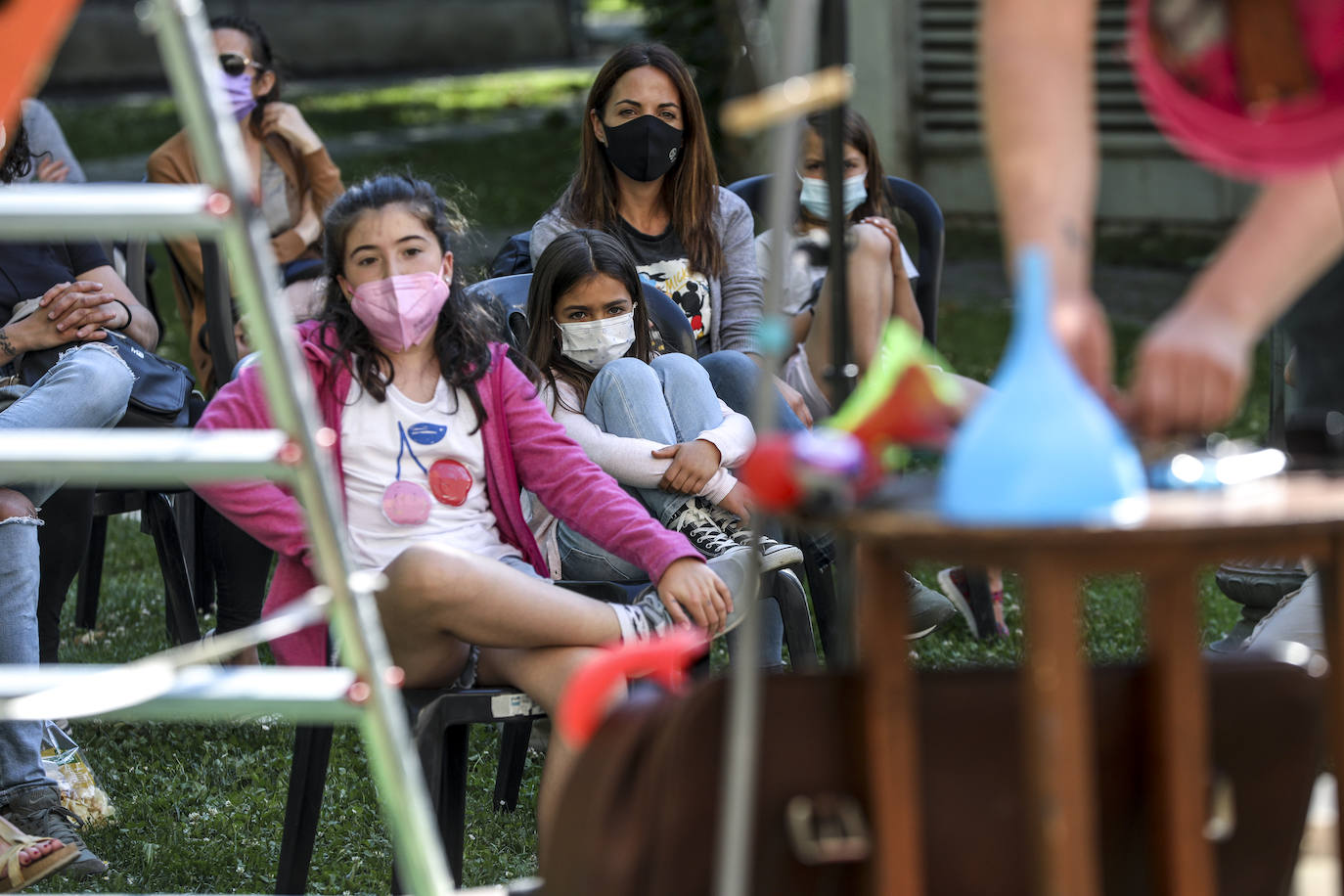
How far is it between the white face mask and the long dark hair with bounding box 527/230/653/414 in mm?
19

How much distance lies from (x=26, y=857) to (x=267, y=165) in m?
2.44

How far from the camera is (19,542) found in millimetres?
3061

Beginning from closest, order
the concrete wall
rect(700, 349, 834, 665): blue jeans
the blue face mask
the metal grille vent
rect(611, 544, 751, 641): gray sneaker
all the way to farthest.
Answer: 1. rect(611, 544, 751, 641): gray sneaker
2. rect(700, 349, 834, 665): blue jeans
3. the blue face mask
4. the metal grille vent
5. the concrete wall

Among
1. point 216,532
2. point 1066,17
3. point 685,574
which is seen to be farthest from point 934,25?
point 1066,17

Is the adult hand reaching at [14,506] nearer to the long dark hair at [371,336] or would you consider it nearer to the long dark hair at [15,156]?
the long dark hair at [371,336]

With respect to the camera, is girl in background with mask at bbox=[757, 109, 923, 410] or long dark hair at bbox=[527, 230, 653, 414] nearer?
long dark hair at bbox=[527, 230, 653, 414]

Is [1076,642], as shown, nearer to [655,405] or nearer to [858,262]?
[655,405]

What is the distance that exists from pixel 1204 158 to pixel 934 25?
8.20 m

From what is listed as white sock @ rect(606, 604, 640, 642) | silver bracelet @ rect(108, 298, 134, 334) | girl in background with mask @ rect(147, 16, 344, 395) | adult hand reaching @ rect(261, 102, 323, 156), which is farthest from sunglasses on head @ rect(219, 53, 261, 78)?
white sock @ rect(606, 604, 640, 642)

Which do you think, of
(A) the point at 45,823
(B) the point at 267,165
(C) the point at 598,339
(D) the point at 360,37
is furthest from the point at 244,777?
(D) the point at 360,37

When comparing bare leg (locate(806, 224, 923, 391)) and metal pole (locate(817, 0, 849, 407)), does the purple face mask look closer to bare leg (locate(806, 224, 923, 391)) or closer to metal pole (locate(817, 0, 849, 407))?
bare leg (locate(806, 224, 923, 391))

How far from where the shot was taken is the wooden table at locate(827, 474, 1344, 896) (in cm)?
141

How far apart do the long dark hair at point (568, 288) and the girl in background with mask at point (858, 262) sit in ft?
1.89

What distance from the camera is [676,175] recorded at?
13.3 ft
